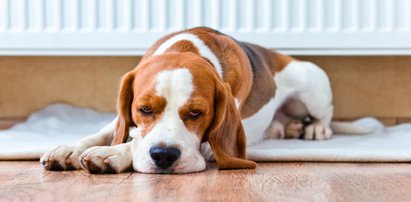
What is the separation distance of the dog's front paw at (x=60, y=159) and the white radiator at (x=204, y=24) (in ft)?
3.12

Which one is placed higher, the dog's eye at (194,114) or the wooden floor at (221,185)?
the dog's eye at (194,114)

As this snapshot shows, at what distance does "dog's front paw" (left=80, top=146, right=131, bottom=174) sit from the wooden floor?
2 cm

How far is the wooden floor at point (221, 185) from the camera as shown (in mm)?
1458

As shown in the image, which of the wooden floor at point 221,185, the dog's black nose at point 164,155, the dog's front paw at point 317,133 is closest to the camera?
the wooden floor at point 221,185

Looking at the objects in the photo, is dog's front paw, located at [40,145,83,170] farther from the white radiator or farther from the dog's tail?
the dog's tail

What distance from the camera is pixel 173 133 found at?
1.68 metres

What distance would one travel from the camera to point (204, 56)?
6.46ft

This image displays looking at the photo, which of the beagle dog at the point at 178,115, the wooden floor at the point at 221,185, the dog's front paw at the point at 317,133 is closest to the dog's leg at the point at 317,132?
the dog's front paw at the point at 317,133

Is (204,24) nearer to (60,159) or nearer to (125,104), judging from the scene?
(125,104)

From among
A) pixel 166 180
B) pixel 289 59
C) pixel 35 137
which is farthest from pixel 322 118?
pixel 166 180

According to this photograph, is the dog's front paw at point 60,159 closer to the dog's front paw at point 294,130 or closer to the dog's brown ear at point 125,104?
the dog's brown ear at point 125,104

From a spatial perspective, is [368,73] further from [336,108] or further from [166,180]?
[166,180]

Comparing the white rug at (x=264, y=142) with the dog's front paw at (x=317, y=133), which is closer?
the white rug at (x=264, y=142)

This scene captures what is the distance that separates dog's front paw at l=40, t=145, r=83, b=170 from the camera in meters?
1.80
